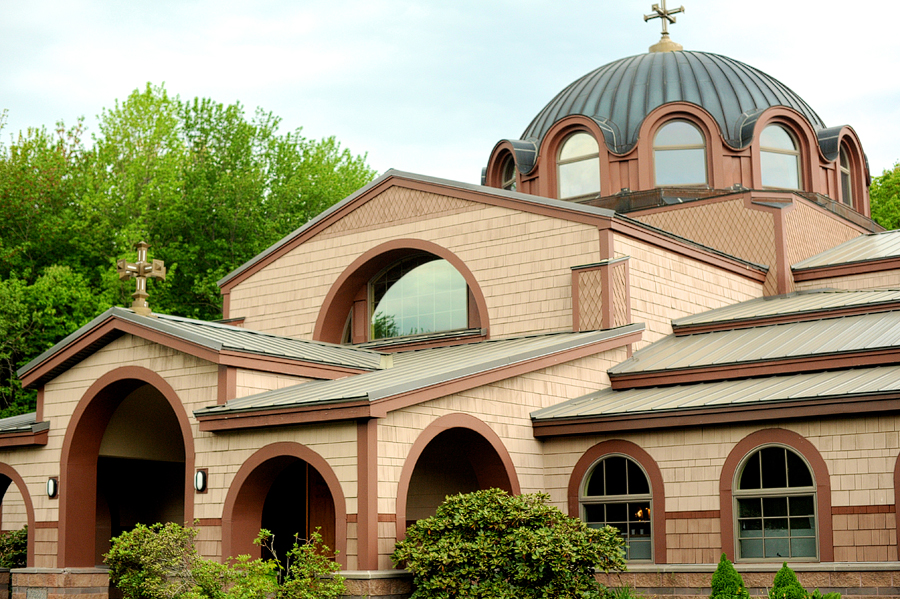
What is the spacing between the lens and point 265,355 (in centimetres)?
1708

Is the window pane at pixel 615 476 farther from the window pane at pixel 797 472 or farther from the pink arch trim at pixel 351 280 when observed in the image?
the pink arch trim at pixel 351 280

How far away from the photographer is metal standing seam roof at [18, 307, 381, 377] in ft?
55.0

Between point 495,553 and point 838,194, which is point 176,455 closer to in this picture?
point 495,553

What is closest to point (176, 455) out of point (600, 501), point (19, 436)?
point (19, 436)

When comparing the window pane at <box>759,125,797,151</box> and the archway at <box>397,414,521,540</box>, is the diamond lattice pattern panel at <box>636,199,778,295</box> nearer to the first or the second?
the window pane at <box>759,125,797,151</box>

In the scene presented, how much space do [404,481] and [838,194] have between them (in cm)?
1644

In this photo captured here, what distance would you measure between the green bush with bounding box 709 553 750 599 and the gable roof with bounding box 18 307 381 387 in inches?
279

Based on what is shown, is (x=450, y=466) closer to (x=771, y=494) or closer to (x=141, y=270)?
(x=771, y=494)

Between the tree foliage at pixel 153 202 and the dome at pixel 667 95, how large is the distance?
16.0m

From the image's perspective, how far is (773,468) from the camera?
1578 cm

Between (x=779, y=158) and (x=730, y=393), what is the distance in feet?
35.7

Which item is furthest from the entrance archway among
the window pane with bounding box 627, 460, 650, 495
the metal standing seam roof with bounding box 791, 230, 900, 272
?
the metal standing seam roof with bounding box 791, 230, 900, 272

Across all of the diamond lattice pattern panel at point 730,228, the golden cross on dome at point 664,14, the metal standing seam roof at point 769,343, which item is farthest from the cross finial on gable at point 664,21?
the metal standing seam roof at point 769,343

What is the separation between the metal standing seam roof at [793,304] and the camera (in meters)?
19.7
